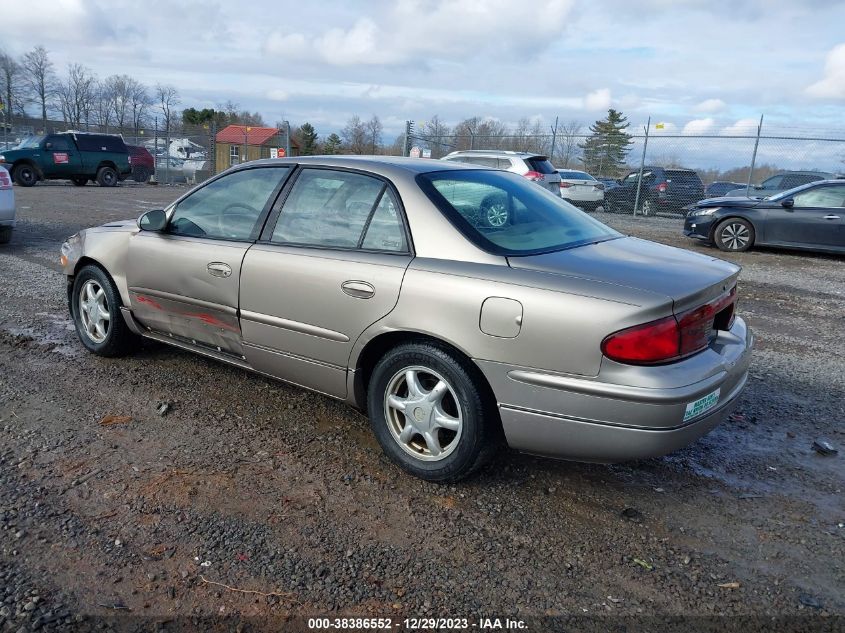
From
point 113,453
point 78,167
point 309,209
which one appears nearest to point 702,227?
point 309,209

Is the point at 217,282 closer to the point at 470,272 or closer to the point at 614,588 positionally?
the point at 470,272

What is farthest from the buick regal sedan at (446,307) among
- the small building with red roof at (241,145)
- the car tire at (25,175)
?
the small building with red roof at (241,145)

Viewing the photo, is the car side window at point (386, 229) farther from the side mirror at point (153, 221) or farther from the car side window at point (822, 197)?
the car side window at point (822, 197)

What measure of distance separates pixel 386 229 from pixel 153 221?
1.80 m

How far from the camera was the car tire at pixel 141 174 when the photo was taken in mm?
27948

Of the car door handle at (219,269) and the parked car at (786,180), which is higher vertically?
the parked car at (786,180)

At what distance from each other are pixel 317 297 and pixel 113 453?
4.34ft

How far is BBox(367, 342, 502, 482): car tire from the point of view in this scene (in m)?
3.00

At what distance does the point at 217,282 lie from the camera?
3883 mm

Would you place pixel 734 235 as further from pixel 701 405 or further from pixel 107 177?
pixel 107 177

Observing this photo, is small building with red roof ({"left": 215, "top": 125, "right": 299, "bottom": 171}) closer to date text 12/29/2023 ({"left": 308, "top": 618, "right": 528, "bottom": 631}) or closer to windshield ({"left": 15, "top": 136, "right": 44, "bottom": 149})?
windshield ({"left": 15, "top": 136, "right": 44, "bottom": 149})

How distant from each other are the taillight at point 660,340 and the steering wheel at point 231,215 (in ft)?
7.53

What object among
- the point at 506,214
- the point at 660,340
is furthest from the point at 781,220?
the point at 660,340

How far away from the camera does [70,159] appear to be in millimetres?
22266
